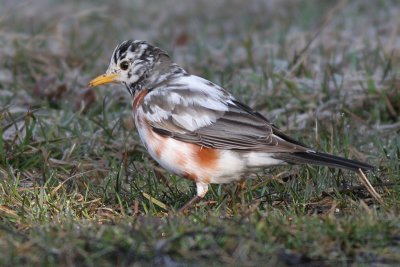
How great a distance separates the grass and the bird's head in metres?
0.59

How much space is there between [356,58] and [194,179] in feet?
13.0

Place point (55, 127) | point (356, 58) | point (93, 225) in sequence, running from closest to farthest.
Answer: point (93, 225), point (55, 127), point (356, 58)

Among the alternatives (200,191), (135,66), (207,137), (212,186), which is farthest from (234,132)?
(135,66)

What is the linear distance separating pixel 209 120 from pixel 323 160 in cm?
95

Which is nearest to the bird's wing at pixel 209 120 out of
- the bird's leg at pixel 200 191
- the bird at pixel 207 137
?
the bird at pixel 207 137

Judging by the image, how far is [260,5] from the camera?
46.2ft

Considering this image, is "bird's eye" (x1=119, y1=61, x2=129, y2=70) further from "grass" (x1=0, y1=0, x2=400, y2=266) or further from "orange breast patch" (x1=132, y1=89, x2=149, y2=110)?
"grass" (x1=0, y1=0, x2=400, y2=266)

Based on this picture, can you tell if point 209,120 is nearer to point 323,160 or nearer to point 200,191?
point 200,191

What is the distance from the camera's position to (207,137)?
244 inches

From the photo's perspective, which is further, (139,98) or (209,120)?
(139,98)

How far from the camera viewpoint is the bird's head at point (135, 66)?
6.95 m

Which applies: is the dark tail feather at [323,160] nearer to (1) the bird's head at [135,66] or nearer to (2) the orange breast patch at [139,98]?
(2) the orange breast patch at [139,98]

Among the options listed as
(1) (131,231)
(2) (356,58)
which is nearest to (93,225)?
(1) (131,231)

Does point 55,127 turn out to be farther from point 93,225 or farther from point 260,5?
point 260,5
